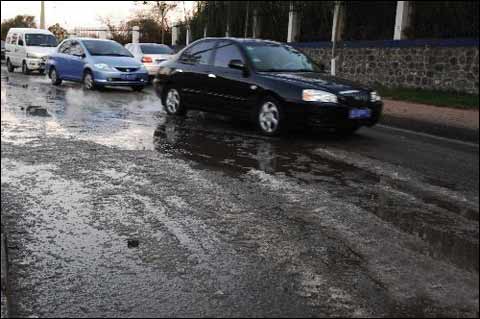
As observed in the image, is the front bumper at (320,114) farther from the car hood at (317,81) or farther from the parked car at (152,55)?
the parked car at (152,55)

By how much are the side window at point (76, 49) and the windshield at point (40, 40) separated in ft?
25.8

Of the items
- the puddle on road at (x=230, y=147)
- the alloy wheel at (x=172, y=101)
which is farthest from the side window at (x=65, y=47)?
the alloy wheel at (x=172, y=101)

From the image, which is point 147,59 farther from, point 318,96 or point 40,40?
point 318,96

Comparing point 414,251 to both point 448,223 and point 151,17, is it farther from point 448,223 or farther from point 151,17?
point 151,17

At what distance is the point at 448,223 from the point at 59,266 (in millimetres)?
3017

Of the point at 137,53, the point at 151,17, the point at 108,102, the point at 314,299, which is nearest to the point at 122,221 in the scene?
the point at 314,299

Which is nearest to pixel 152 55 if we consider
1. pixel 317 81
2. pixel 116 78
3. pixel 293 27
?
pixel 116 78

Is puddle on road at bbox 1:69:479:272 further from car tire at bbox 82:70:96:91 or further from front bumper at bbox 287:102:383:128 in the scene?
car tire at bbox 82:70:96:91

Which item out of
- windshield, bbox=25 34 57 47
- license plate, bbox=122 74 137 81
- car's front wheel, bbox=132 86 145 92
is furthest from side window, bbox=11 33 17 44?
license plate, bbox=122 74 137 81

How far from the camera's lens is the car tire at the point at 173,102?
11.5 m

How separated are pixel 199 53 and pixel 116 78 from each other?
22.2ft

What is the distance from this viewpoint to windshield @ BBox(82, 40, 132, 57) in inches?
726

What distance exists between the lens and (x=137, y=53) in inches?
783

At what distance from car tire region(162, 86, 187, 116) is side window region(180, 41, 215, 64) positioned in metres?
0.63
